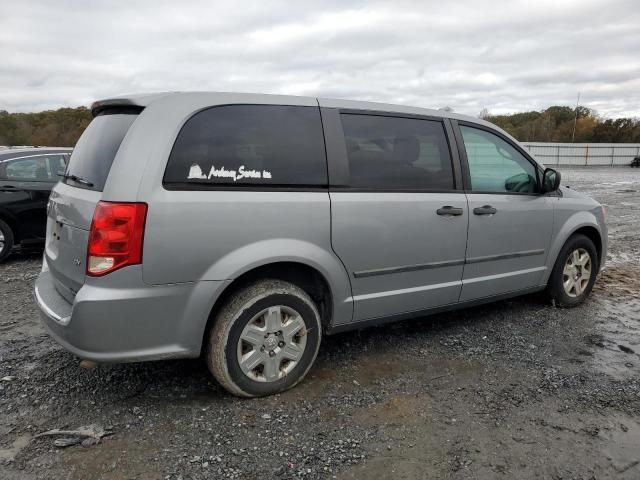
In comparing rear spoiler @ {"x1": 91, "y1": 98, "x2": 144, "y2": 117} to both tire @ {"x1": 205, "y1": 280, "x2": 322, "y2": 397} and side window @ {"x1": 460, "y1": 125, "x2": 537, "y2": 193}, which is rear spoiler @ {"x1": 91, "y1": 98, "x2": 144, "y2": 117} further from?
side window @ {"x1": 460, "y1": 125, "x2": 537, "y2": 193}

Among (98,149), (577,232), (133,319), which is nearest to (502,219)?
(577,232)

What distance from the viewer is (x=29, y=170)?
23.4ft

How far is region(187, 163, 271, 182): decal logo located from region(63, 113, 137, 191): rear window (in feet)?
1.47

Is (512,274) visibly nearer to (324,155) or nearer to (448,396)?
(448,396)

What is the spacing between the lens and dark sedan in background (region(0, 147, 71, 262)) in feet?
22.8

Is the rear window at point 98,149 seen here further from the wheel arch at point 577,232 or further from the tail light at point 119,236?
the wheel arch at point 577,232

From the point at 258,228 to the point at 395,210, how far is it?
3.32ft

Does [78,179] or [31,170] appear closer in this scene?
[78,179]

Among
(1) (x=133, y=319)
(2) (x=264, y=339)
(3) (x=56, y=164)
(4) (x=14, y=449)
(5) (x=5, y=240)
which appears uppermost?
(3) (x=56, y=164)

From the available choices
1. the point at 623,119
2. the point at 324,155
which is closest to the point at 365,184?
the point at 324,155

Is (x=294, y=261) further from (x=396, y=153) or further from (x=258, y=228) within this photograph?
(x=396, y=153)

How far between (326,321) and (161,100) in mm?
1698

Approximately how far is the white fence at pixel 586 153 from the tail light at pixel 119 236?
42795 millimetres

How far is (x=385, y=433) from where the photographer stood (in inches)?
110
